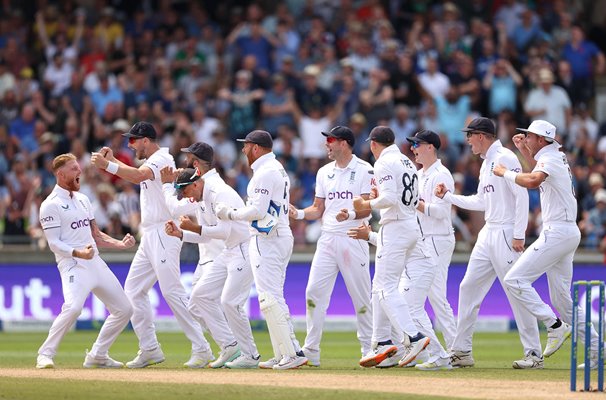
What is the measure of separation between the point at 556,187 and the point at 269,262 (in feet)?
10.8

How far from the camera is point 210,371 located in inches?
597

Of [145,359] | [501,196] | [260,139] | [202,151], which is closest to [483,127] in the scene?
[501,196]

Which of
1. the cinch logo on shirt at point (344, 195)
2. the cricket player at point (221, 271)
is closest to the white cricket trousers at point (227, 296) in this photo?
the cricket player at point (221, 271)

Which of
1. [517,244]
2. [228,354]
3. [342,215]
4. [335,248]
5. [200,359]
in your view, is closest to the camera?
[342,215]

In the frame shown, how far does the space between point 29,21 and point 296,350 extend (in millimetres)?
15602

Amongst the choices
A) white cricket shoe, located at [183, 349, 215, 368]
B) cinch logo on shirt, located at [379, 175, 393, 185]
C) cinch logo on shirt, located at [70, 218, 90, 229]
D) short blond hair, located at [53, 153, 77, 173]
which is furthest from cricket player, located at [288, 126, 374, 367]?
short blond hair, located at [53, 153, 77, 173]

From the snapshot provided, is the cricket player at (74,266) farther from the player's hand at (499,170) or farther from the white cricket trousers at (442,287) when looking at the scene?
the player's hand at (499,170)

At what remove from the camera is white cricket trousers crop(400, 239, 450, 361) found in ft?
50.2

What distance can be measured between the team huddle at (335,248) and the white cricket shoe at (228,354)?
12mm

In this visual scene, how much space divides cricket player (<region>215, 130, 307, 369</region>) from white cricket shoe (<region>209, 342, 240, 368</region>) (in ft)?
1.66

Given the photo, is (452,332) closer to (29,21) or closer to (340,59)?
(340,59)

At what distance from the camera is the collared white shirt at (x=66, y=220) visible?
15.5 m

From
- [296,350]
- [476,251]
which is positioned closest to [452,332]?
[476,251]

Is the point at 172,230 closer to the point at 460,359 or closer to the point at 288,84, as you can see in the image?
the point at 460,359
